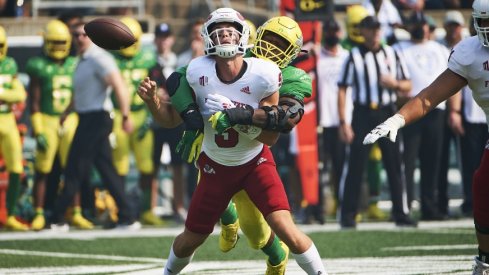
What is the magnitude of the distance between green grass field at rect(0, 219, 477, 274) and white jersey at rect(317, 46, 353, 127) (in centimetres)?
152

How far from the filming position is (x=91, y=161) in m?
12.1

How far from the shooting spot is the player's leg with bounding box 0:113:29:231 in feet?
39.9

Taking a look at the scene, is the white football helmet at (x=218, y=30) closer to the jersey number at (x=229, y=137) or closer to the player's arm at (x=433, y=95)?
the jersey number at (x=229, y=137)

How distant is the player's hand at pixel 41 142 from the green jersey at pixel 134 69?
0.97m

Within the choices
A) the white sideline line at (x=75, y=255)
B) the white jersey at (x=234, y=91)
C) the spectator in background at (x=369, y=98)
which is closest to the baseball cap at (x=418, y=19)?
the spectator in background at (x=369, y=98)

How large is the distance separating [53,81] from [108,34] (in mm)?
5428

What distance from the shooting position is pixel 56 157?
41.5 ft

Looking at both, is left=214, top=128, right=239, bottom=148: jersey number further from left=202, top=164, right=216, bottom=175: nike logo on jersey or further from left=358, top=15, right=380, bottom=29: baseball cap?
left=358, top=15, right=380, bottom=29: baseball cap

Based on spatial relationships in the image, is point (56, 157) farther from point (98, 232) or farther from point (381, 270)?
point (381, 270)

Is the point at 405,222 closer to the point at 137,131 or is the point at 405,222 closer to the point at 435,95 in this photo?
the point at 137,131

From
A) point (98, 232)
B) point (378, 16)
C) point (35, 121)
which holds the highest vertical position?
point (378, 16)

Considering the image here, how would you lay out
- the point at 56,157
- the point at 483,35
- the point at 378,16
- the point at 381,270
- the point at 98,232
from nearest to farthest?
1. the point at 483,35
2. the point at 381,270
3. the point at 98,232
4. the point at 56,157
5. the point at 378,16

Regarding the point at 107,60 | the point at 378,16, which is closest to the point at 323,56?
the point at 378,16

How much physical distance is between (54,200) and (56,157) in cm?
47
